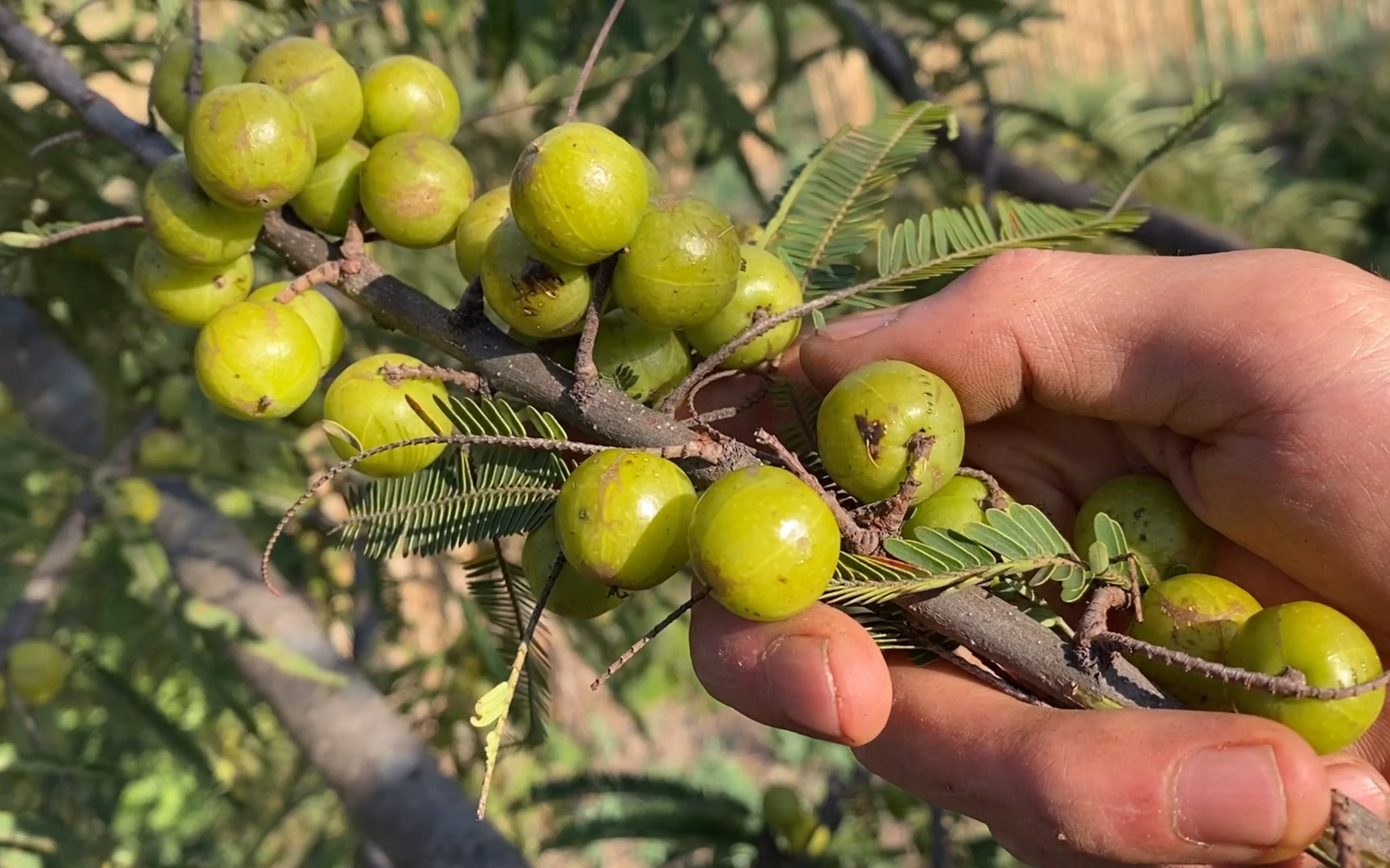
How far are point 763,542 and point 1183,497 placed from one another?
4.25 feet

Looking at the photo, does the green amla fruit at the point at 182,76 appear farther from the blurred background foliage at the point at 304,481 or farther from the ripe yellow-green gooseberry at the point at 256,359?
the ripe yellow-green gooseberry at the point at 256,359

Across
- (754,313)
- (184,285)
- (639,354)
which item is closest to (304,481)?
(184,285)

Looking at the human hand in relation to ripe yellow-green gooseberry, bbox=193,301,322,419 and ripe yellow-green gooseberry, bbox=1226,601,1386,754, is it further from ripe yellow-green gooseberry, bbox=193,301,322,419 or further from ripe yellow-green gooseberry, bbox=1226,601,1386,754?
ripe yellow-green gooseberry, bbox=193,301,322,419

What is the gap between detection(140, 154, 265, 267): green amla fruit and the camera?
1.88 m

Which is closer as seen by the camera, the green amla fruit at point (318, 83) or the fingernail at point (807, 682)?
the fingernail at point (807, 682)

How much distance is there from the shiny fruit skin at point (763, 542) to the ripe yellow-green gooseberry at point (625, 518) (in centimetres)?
6

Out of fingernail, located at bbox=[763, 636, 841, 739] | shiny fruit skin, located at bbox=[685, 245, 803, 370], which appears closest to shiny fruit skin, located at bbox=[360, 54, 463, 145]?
shiny fruit skin, located at bbox=[685, 245, 803, 370]

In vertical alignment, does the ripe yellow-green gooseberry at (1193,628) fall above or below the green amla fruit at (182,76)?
below

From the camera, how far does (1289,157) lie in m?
13.5

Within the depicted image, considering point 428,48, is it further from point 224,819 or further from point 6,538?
point 224,819

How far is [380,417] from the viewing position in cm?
178

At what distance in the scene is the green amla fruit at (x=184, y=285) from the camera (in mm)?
1995

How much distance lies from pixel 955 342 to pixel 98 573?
3631mm

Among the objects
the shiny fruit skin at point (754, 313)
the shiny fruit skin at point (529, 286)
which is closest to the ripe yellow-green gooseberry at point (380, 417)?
the shiny fruit skin at point (529, 286)
